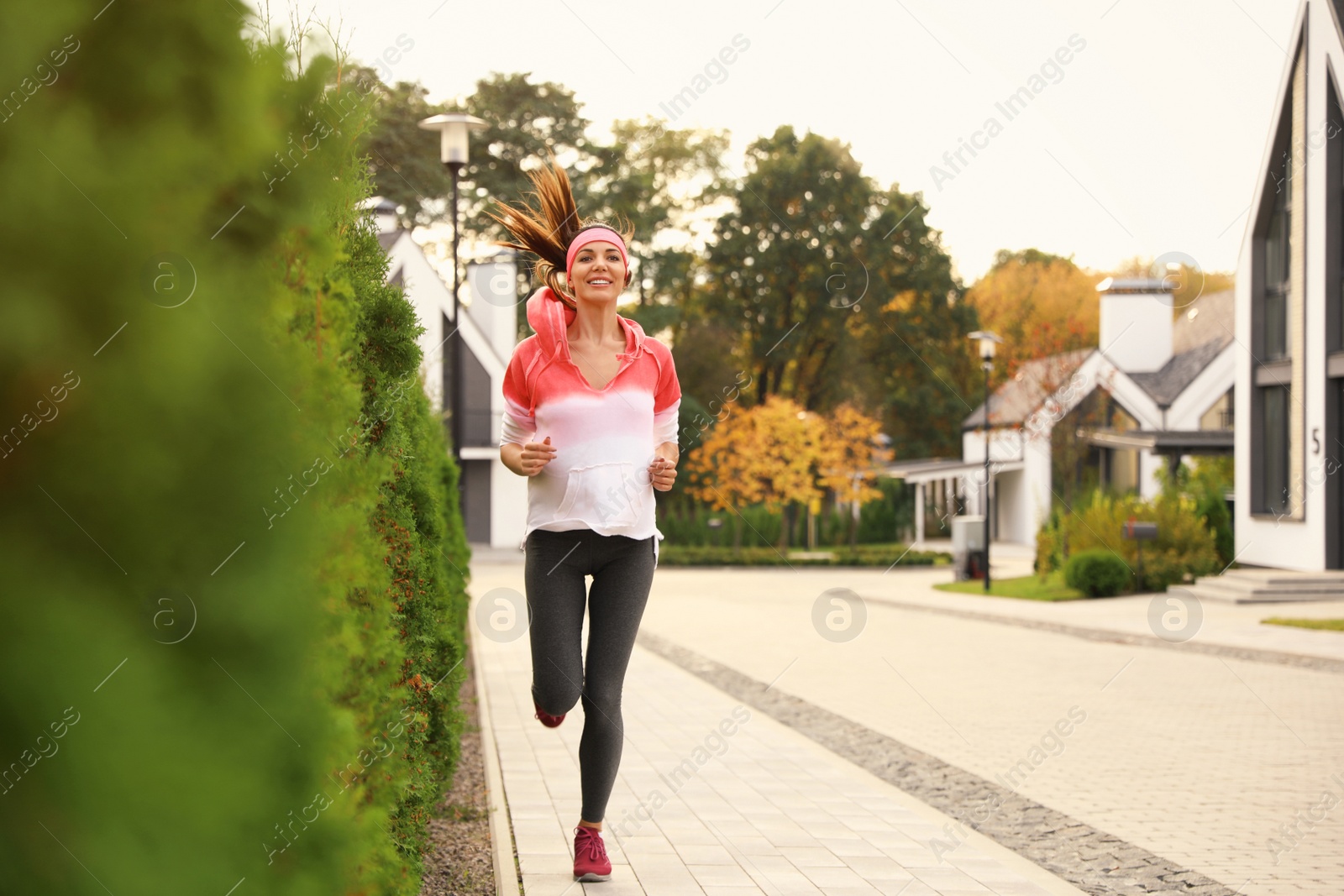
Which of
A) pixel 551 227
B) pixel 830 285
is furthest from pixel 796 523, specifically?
pixel 551 227

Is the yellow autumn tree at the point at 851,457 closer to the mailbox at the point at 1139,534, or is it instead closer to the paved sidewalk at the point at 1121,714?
the mailbox at the point at 1139,534

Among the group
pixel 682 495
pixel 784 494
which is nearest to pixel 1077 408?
pixel 784 494

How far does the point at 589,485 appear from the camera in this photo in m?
4.21

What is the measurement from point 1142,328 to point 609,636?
48.6 m

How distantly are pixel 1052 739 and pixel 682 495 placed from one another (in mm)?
40241

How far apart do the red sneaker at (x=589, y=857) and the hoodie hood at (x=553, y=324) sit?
179 centimetres

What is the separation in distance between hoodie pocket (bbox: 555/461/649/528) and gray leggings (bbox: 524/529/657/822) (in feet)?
0.24

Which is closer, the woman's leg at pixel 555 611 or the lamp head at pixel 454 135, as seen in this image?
the woman's leg at pixel 555 611

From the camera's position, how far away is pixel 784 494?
4612 cm

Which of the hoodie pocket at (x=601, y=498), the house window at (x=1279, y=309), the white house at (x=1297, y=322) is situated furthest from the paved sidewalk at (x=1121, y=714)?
the house window at (x=1279, y=309)

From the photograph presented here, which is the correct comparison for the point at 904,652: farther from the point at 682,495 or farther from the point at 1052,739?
the point at 682,495

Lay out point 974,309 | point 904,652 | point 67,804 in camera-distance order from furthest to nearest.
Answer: point 974,309 → point 904,652 → point 67,804

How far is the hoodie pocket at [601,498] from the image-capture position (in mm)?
4195

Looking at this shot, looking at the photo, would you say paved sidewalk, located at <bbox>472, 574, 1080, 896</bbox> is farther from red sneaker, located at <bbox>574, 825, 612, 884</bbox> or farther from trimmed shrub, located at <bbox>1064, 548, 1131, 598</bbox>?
trimmed shrub, located at <bbox>1064, 548, 1131, 598</bbox>
